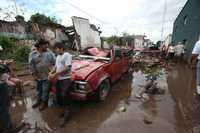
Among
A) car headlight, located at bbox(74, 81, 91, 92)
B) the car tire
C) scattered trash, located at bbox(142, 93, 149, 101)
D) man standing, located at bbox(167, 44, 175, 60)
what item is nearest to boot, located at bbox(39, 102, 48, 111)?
car headlight, located at bbox(74, 81, 91, 92)

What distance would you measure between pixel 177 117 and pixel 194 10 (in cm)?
1319

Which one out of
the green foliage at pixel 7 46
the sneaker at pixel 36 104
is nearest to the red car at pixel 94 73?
the sneaker at pixel 36 104

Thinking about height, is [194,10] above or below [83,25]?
above

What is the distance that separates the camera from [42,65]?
441cm

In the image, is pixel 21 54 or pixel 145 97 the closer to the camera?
pixel 145 97

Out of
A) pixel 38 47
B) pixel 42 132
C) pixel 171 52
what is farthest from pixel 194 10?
pixel 42 132

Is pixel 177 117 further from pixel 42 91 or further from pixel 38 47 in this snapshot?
pixel 38 47

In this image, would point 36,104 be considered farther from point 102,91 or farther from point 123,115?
point 123,115

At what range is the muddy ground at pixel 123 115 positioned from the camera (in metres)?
3.62

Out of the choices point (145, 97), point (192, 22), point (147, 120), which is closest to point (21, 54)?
point (145, 97)

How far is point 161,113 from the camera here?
4.39 m

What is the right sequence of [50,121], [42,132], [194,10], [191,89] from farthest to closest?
[194,10]
[191,89]
[50,121]
[42,132]

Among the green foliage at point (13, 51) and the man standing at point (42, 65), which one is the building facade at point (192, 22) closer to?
the man standing at point (42, 65)

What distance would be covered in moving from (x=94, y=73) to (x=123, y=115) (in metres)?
1.33
